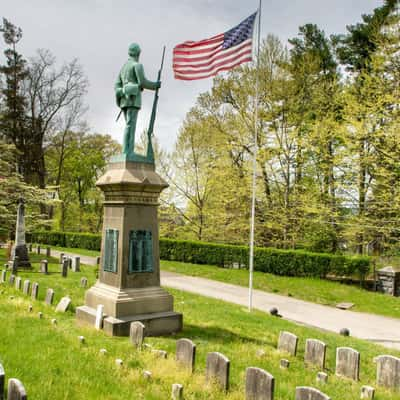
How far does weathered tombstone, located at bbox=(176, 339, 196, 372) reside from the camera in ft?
19.4

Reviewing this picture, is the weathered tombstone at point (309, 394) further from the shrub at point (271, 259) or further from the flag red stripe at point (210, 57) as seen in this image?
the shrub at point (271, 259)

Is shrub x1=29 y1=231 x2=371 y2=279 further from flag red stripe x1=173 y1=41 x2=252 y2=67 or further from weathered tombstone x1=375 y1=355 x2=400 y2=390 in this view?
weathered tombstone x1=375 y1=355 x2=400 y2=390

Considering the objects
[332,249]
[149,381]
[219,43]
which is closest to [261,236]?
[332,249]

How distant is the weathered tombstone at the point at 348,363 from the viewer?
251 inches

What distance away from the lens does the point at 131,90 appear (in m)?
8.86

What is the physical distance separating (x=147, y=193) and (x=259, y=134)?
17.2m

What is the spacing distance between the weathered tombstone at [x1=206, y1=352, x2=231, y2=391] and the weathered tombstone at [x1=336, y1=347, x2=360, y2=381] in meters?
2.36

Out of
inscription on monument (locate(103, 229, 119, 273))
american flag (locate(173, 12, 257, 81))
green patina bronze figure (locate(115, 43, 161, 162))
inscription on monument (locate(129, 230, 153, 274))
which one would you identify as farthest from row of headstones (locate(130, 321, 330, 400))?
american flag (locate(173, 12, 257, 81))

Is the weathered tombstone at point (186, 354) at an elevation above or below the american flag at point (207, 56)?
below

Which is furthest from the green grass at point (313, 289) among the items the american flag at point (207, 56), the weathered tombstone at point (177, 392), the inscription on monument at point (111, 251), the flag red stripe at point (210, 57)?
the weathered tombstone at point (177, 392)

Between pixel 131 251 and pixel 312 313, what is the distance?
8.23 meters

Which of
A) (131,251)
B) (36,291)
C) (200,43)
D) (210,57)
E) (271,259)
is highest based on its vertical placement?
(200,43)

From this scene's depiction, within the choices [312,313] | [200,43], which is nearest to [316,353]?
[312,313]

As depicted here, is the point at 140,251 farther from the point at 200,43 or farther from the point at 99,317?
the point at 200,43
